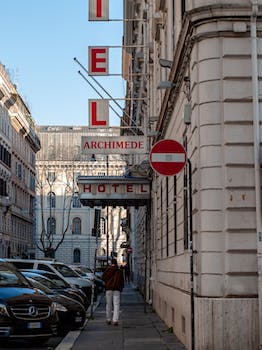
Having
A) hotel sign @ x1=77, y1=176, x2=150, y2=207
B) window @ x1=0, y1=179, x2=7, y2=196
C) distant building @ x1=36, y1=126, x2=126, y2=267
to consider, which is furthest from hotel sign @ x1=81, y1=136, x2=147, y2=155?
distant building @ x1=36, y1=126, x2=126, y2=267

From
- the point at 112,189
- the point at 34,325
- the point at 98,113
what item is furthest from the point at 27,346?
the point at 112,189

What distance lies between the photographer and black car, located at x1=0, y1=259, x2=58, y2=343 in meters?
13.7

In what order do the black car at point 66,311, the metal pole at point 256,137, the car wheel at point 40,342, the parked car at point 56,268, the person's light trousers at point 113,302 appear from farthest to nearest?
the parked car at point 56,268 → the person's light trousers at point 113,302 → the black car at point 66,311 → the car wheel at point 40,342 → the metal pole at point 256,137

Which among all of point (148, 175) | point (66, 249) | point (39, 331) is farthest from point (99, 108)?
point (66, 249)

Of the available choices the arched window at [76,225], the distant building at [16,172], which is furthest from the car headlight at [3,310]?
the arched window at [76,225]

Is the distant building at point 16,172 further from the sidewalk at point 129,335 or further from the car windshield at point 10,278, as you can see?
the car windshield at point 10,278

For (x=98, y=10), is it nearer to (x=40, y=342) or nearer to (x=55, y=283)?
(x=55, y=283)

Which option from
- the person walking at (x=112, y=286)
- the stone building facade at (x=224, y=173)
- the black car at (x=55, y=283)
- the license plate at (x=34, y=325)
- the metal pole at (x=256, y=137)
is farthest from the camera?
the person walking at (x=112, y=286)

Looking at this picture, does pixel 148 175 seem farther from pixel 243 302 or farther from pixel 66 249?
pixel 66 249

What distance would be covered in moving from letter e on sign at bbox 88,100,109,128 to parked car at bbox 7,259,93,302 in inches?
198

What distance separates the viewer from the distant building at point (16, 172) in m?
72.4

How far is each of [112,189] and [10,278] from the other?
12.8m

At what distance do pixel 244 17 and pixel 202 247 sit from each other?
13.3 feet

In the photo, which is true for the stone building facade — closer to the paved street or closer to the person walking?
the paved street
